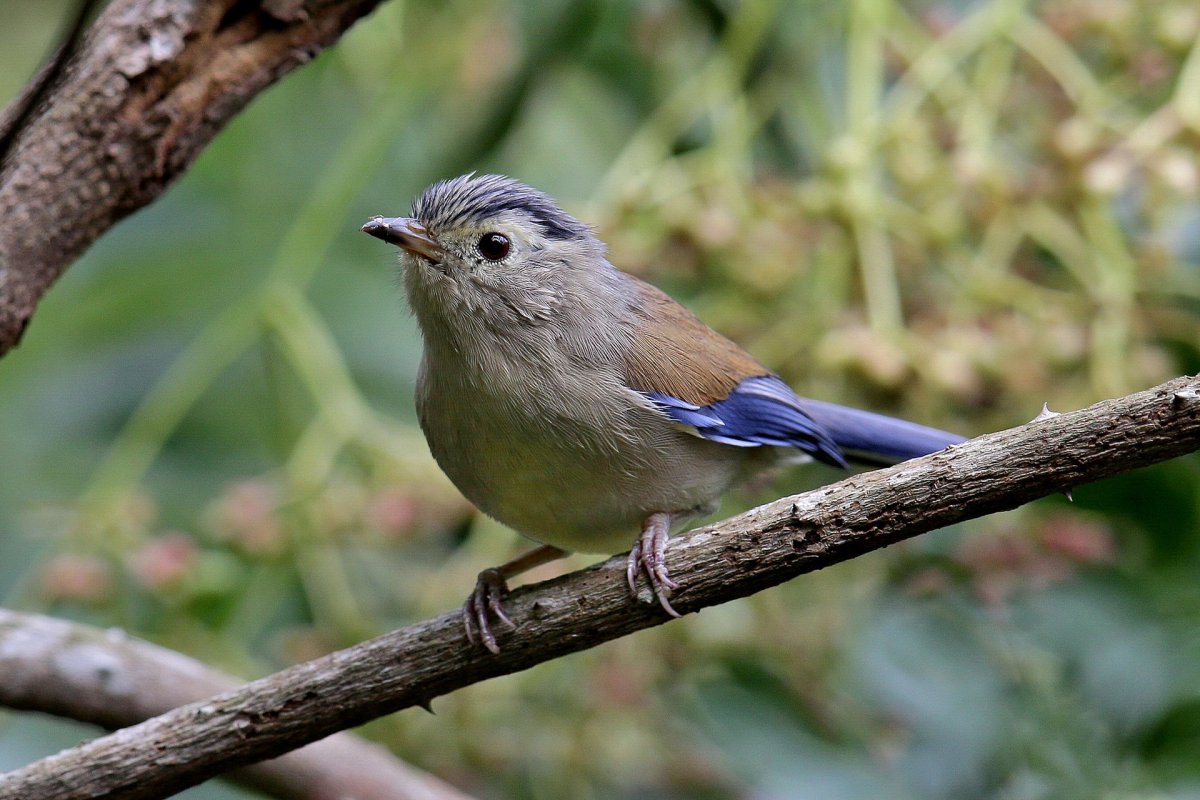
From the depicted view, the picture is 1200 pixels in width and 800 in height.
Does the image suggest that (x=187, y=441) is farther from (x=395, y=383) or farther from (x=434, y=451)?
(x=434, y=451)

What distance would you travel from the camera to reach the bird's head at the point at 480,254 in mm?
3014

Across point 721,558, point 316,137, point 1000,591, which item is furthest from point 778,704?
point 316,137

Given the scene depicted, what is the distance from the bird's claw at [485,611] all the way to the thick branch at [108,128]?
1102 mm

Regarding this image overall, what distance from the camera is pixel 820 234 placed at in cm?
353

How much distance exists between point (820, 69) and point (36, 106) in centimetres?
254

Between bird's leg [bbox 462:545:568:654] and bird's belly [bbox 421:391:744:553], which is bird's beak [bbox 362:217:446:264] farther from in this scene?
bird's leg [bbox 462:545:568:654]

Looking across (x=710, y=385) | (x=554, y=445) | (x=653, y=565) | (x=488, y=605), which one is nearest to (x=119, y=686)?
(x=488, y=605)

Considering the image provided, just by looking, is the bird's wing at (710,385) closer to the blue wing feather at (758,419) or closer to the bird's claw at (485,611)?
the blue wing feather at (758,419)

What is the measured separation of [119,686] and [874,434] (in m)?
1.93

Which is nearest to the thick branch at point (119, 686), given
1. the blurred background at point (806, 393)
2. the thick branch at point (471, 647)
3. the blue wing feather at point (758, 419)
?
the blurred background at point (806, 393)

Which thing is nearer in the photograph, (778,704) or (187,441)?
(778,704)

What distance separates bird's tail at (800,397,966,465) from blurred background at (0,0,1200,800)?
0.19 ft

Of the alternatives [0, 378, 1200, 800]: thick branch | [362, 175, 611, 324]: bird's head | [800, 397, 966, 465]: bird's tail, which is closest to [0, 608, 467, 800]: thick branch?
[0, 378, 1200, 800]: thick branch

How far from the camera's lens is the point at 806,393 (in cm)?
348
